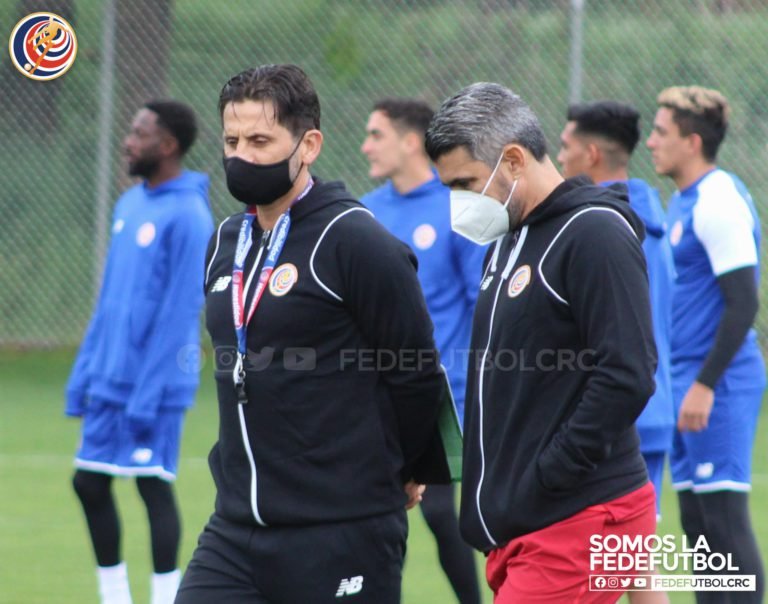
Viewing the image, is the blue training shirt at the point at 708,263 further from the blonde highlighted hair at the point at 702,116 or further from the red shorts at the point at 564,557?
the red shorts at the point at 564,557

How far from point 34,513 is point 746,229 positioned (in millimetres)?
4360

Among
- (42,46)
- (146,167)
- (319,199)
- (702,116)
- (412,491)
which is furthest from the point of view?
(42,46)

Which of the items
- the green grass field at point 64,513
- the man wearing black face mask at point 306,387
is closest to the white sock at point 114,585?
the green grass field at point 64,513

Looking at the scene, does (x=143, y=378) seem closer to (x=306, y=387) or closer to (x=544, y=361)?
(x=306, y=387)

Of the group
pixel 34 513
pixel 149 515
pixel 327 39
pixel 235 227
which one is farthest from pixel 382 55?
pixel 235 227

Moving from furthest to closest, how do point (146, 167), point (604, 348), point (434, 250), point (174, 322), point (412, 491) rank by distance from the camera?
point (146, 167) → point (434, 250) → point (174, 322) → point (412, 491) → point (604, 348)

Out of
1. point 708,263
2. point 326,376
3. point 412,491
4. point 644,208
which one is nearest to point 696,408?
point 708,263

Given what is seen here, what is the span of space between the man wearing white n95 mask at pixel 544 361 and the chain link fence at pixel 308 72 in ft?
27.0

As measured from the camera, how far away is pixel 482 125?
→ 347cm

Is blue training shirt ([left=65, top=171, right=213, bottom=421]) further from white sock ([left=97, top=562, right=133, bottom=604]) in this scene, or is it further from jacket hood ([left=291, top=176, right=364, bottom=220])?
jacket hood ([left=291, top=176, right=364, bottom=220])

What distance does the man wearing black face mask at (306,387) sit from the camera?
3.46 metres

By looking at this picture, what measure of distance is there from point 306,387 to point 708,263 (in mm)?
2500

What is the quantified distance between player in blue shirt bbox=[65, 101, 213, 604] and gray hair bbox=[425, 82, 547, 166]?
8.25 ft

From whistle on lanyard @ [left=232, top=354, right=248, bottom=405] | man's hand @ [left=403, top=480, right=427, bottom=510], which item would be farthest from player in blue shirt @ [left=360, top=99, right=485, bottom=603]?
whistle on lanyard @ [left=232, top=354, right=248, bottom=405]
